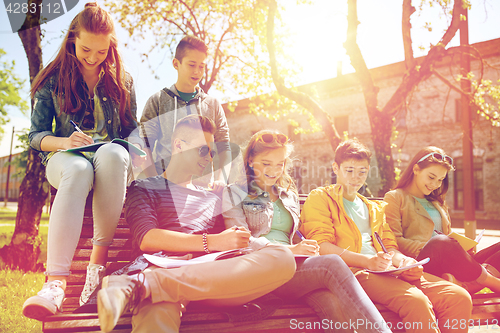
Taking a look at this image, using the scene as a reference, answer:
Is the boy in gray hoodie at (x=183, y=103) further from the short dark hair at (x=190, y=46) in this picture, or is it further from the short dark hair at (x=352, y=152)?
the short dark hair at (x=352, y=152)

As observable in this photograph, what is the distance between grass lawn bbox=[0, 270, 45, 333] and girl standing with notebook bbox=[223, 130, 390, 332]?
2119 millimetres

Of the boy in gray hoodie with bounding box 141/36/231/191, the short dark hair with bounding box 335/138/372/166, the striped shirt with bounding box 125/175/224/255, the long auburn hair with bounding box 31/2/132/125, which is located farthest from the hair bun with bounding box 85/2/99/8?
the short dark hair with bounding box 335/138/372/166

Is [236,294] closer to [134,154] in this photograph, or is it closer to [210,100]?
[134,154]

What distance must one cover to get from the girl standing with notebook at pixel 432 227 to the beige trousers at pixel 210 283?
130 centimetres

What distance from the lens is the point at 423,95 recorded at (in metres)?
18.0

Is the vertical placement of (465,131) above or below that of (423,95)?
below

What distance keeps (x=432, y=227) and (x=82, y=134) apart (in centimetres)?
276

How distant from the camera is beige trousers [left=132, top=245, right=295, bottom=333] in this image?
1527mm

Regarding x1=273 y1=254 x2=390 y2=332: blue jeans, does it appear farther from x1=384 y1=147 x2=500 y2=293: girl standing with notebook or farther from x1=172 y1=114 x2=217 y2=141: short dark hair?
x1=172 y1=114 x2=217 y2=141: short dark hair

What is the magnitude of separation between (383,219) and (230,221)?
1.27 m

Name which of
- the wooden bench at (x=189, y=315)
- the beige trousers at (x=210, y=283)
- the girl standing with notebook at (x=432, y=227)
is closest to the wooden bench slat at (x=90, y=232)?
the wooden bench at (x=189, y=315)

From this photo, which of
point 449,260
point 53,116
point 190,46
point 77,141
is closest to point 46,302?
point 77,141

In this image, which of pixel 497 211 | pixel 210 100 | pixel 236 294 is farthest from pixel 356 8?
pixel 497 211

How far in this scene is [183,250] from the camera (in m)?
1.91
